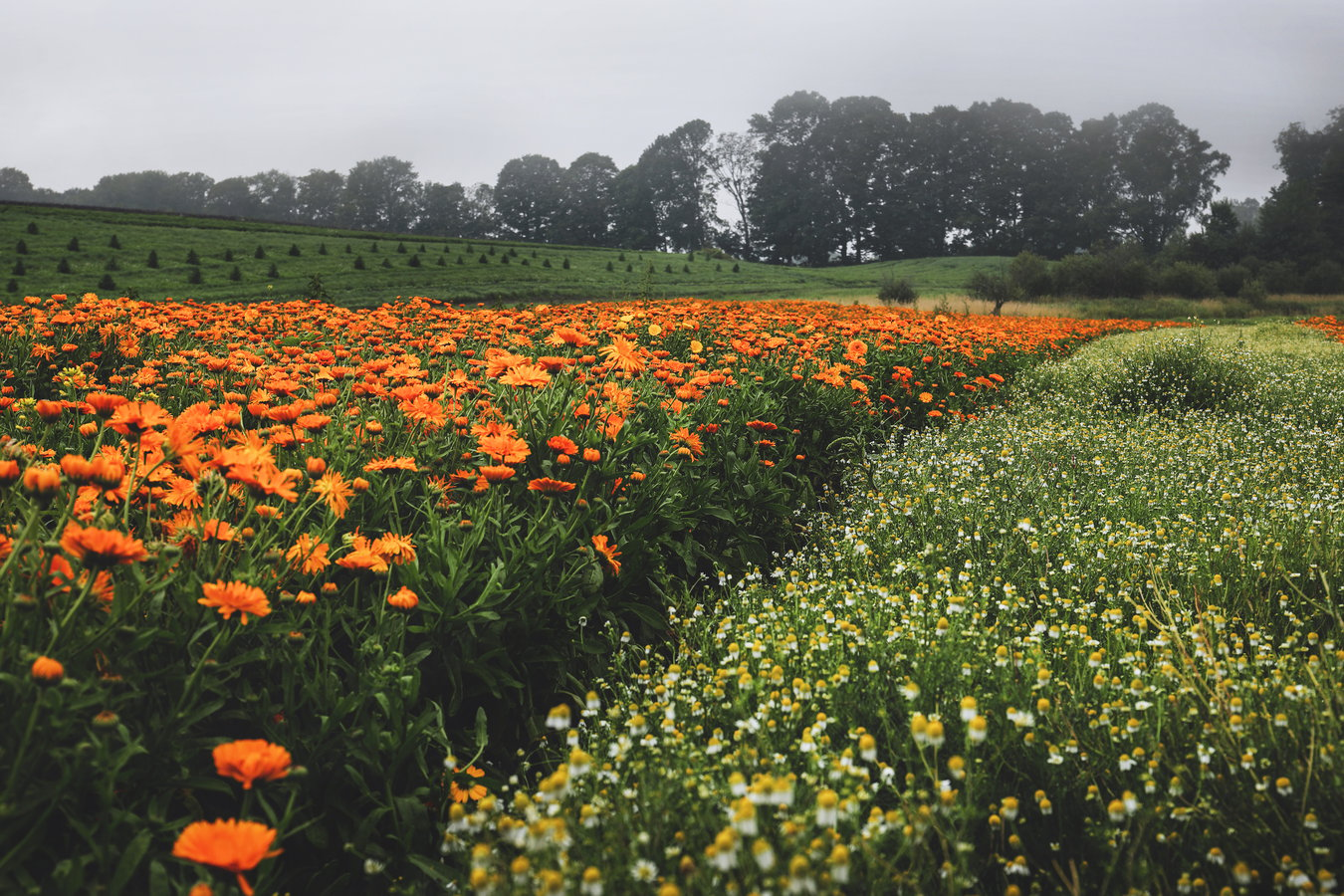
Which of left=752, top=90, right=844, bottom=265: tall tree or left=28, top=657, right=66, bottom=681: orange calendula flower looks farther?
left=752, top=90, right=844, bottom=265: tall tree

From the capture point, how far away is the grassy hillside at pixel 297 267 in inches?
646

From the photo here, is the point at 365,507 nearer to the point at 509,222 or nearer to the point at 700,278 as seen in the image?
the point at 700,278

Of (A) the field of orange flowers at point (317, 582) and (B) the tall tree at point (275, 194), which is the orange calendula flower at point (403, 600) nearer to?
(A) the field of orange flowers at point (317, 582)

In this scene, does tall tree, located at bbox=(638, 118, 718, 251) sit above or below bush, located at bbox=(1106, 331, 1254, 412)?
above

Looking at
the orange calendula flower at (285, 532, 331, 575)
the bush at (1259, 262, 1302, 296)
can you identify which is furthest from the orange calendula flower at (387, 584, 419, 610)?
the bush at (1259, 262, 1302, 296)

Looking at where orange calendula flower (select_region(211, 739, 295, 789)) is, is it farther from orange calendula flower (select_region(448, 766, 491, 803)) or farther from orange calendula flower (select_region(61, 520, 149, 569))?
orange calendula flower (select_region(448, 766, 491, 803))

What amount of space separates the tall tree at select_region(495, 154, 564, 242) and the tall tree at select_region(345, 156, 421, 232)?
1205cm

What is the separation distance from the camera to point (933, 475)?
14.6 ft

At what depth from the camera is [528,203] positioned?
247ft

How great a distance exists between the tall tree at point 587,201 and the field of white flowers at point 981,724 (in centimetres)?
6936

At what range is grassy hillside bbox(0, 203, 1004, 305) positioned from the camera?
16406 millimetres

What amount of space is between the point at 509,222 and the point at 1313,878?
81.0m

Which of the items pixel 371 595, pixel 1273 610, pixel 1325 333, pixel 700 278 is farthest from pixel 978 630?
pixel 700 278

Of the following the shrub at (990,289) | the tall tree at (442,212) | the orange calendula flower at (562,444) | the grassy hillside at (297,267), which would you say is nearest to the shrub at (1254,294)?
the shrub at (990,289)
